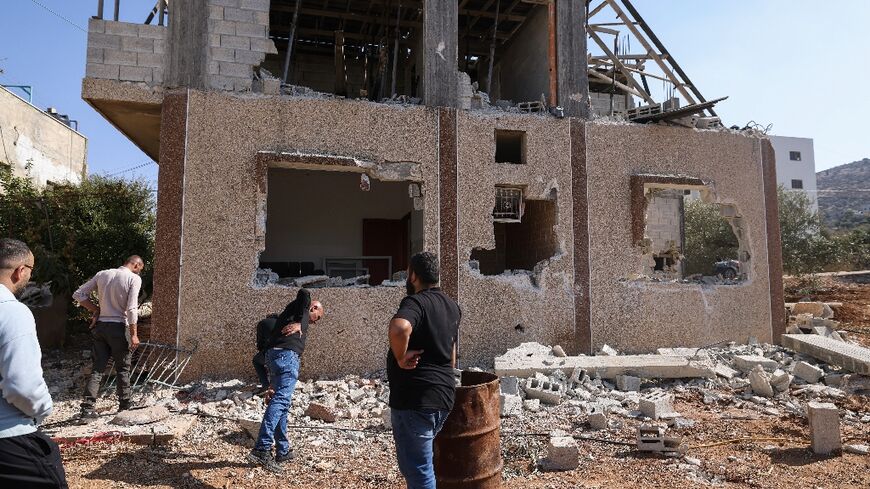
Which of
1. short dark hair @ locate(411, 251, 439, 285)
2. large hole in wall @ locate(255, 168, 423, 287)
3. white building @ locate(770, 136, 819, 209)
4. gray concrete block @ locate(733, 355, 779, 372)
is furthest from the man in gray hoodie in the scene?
white building @ locate(770, 136, 819, 209)

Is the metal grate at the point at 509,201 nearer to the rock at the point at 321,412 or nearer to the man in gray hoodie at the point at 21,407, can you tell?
the rock at the point at 321,412

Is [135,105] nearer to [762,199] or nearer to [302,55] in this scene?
[302,55]

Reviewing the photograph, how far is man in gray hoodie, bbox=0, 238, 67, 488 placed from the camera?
2.19 metres

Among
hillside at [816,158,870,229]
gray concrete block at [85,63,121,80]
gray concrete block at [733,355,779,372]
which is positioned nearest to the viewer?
gray concrete block at [85,63,121,80]

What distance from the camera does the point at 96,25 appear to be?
7.82 m

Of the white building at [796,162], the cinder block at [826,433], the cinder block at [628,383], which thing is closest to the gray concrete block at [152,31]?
the cinder block at [628,383]

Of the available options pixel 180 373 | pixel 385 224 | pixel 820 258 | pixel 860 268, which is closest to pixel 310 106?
pixel 180 373

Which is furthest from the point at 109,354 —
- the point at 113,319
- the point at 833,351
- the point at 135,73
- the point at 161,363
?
the point at 833,351

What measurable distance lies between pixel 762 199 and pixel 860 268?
2201 cm

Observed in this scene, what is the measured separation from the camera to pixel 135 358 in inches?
301

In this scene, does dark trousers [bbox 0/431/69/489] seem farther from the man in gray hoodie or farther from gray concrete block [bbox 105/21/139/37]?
gray concrete block [bbox 105/21/139/37]

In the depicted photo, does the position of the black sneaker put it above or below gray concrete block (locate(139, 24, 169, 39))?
below

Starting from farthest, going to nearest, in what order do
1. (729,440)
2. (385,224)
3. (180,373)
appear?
(385,224) < (180,373) < (729,440)

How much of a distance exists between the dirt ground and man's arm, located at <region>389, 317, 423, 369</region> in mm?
1963
